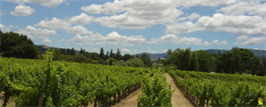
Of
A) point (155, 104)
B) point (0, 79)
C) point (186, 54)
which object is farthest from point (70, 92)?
point (186, 54)

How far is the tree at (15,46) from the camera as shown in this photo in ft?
169

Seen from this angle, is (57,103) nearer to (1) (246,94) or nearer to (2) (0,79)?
(2) (0,79)

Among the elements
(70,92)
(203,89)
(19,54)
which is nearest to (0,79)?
(70,92)

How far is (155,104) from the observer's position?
324 inches

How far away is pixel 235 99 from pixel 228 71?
6790 centimetres

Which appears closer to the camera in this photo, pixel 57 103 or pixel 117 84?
pixel 57 103

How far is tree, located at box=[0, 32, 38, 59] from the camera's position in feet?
169

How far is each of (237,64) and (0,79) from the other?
3011 inches

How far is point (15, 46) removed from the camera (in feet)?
172

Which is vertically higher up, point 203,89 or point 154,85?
point 154,85

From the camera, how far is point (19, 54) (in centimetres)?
5303

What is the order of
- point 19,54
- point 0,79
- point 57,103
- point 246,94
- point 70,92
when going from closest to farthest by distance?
point 57,103
point 70,92
point 0,79
point 246,94
point 19,54

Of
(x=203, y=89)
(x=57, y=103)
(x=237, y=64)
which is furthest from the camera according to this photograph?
(x=237, y=64)

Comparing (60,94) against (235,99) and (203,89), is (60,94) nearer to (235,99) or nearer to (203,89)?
(235,99)
